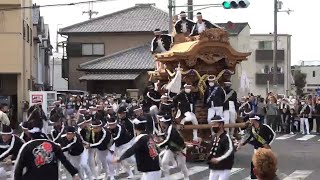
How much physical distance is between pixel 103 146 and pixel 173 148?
6.00 feet

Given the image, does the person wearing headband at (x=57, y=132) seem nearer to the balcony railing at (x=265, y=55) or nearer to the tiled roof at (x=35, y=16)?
the tiled roof at (x=35, y=16)

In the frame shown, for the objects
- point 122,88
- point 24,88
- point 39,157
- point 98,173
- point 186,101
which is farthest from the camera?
point 122,88

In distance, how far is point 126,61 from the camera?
4888 cm

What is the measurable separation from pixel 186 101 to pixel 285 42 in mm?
50791

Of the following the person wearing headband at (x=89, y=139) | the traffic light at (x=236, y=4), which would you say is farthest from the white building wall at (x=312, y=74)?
the person wearing headband at (x=89, y=139)

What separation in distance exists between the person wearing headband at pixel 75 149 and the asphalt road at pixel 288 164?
2051mm

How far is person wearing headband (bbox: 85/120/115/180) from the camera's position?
15.7m

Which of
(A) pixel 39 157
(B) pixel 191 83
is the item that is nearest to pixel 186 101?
(B) pixel 191 83

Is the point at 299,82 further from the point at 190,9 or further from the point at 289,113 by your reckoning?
the point at 190,9

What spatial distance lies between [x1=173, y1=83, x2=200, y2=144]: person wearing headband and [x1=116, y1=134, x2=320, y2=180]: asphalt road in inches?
50.1

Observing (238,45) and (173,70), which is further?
(238,45)

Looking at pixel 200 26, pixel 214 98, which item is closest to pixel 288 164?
pixel 214 98

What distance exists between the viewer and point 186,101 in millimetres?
18750

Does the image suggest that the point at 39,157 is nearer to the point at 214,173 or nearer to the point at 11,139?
the point at 11,139
